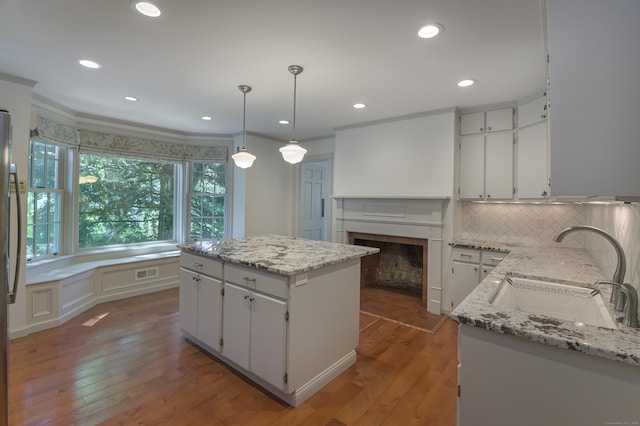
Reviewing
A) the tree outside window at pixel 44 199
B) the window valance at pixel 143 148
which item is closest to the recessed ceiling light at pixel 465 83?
the window valance at pixel 143 148

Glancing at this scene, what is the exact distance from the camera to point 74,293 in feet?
11.6

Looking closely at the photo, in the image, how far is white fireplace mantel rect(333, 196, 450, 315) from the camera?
3703mm

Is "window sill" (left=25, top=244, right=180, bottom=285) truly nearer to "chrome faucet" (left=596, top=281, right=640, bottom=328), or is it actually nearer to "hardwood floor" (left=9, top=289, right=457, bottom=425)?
"hardwood floor" (left=9, top=289, right=457, bottom=425)

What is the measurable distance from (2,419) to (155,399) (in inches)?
30.0

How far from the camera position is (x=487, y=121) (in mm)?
3553

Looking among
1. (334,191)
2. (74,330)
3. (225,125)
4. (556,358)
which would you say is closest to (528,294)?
(556,358)

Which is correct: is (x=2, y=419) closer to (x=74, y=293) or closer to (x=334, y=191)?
(x=74, y=293)

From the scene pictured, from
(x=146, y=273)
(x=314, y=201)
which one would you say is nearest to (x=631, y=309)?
(x=146, y=273)

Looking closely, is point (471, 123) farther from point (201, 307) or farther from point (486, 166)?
point (201, 307)

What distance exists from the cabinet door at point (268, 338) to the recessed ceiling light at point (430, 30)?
6.84 ft

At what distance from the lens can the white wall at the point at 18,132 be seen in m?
2.80

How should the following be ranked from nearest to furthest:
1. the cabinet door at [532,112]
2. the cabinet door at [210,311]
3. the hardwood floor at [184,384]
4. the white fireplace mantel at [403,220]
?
the hardwood floor at [184,384] < the cabinet door at [210,311] < the cabinet door at [532,112] < the white fireplace mantel at [403,220]

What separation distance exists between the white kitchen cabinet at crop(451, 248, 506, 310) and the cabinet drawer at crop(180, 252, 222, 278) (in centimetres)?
276

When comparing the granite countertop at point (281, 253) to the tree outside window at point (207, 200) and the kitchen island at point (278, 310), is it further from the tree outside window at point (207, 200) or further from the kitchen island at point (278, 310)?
the tree outside window at point (207, 200)
